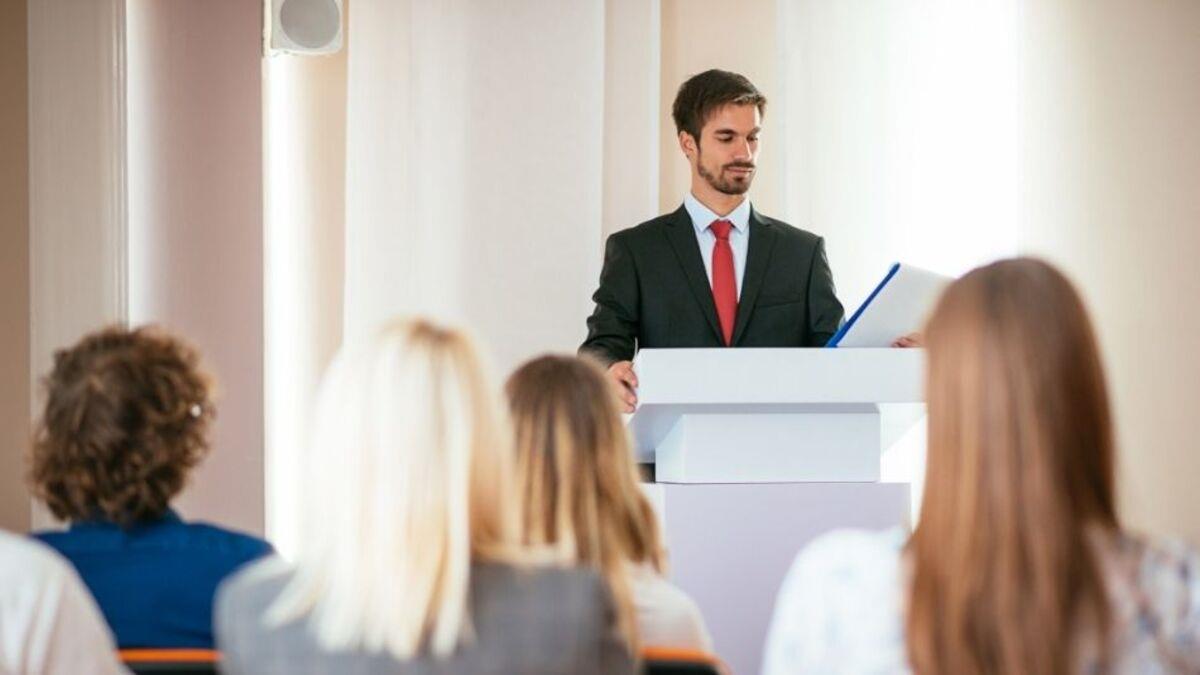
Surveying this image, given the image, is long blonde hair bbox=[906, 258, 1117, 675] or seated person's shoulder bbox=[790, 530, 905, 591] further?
seated person's shoulder bbox=[790, 530, 905, 591]

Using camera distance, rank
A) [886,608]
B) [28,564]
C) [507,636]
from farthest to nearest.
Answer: [28,564]
[886,608]
[507,636]

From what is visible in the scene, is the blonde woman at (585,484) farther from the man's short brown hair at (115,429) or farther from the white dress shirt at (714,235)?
the white dress shirt at (714,235)

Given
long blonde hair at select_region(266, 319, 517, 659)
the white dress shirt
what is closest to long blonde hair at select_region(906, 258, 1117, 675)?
long blonde hair at select_region(266, 319, 517, 659)

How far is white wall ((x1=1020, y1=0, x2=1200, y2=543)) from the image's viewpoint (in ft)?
17.9

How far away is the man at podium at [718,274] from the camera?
460 cm

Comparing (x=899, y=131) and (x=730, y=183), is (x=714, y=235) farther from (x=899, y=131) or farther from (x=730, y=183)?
(x=899, y=131)

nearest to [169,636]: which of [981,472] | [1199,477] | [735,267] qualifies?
[981,472]

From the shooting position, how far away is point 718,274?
15.4ft

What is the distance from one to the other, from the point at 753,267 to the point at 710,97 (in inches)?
22.4

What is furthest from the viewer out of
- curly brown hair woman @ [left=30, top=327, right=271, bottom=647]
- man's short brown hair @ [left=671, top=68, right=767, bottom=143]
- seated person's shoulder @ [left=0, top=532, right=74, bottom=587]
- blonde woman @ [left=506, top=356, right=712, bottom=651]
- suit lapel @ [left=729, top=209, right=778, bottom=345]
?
man's short brown hair @ [left=671, top=68, right=767, bottom=143]

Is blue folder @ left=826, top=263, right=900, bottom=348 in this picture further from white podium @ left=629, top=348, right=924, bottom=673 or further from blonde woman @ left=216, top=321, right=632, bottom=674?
blonde woman @ left=216, top=321, right=632, bottom=674

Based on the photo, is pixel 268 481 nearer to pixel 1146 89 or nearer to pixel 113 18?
pixel 113 18

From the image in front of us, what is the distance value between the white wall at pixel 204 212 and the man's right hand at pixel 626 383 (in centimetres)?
234

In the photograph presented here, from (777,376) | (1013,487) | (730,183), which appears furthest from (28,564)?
(730,183)
